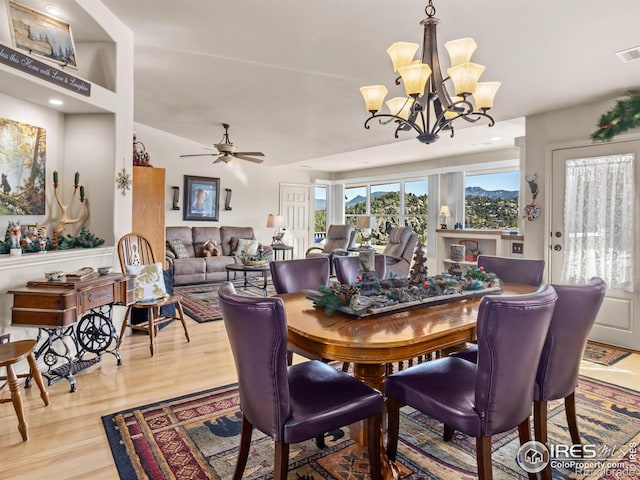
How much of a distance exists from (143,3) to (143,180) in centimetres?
181

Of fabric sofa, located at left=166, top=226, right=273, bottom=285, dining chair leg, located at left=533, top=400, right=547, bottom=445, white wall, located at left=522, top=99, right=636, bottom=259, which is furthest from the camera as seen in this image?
fabric sofa, located at left=166, top=226, right=273, bottom=285

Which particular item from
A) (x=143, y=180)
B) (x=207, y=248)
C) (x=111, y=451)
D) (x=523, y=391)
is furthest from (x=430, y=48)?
(x=207, y=248)

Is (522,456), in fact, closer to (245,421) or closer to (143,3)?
(245,421)

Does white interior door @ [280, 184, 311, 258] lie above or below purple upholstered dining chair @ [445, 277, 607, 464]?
above

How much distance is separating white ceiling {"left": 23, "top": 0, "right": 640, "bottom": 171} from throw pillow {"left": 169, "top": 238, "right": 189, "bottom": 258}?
2.57 metres

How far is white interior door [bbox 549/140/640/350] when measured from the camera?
3607 mm

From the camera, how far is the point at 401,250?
21.2 feet

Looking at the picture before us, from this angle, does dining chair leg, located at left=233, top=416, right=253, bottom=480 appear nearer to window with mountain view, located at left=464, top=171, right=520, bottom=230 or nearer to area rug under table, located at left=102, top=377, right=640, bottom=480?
area rug under table, located at left=102, top=377, right=640, bottom=480

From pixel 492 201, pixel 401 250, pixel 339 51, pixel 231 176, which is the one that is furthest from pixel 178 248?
pixel 492 201

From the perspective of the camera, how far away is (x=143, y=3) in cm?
299

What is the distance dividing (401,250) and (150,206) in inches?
155

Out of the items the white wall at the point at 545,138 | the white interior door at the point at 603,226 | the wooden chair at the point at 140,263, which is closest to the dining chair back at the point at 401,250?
the white wall at the point at 545,138

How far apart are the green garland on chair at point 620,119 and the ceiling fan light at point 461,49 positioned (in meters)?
2.17

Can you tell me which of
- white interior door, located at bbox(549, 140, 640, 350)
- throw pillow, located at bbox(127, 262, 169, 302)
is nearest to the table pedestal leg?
throw pillow, located at bbox(127, 262, 169, 302)
